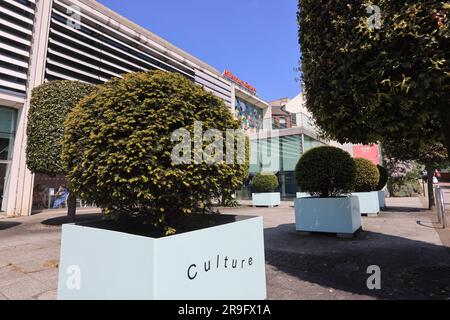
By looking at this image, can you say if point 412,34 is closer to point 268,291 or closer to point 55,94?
point 268,291

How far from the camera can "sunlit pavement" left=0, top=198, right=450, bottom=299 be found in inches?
153

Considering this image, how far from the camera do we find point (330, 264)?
203 inches

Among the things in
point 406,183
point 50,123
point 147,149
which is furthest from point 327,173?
point 406,183

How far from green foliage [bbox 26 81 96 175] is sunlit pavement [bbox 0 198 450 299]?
106 inches

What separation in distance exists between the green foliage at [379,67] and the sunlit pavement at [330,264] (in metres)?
2.25

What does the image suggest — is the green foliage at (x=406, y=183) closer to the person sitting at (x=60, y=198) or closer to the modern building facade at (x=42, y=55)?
the modern building facade at (x=42, y=55)

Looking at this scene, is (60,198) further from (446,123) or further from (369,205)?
(446,123)

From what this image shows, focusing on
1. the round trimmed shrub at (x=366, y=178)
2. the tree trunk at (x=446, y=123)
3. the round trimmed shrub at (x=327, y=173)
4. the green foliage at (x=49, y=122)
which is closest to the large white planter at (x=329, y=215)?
the round trimmed shrub at (x=327, y=173)

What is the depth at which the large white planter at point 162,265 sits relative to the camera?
241cm

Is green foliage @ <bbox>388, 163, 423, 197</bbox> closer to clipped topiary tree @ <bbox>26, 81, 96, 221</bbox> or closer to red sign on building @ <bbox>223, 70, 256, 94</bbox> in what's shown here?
red sign on building @ <bbox>223, 70, 256, 94</bbox>

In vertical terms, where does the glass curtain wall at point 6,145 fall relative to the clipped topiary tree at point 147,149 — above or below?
A: above

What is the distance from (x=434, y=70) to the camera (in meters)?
2.86

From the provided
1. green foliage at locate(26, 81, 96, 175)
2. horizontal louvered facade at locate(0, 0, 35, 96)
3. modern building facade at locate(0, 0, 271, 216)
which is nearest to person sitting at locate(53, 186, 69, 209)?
modern building facade at locate(0, 0, 271, 216)

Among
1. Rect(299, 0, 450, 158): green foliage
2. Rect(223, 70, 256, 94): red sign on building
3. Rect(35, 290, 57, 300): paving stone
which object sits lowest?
Rect(35, 290, 57, 300): paving stone
